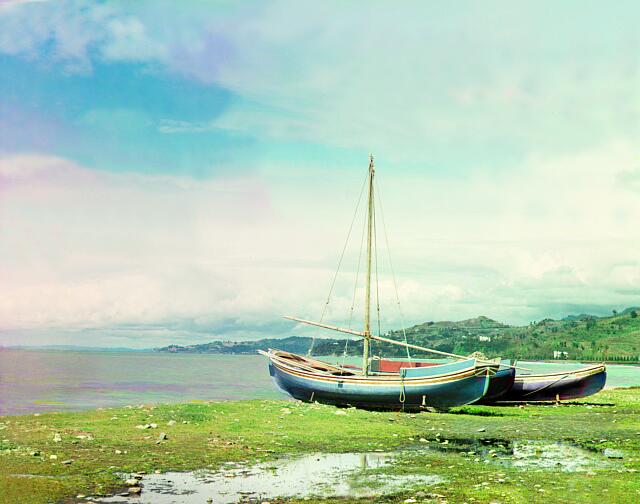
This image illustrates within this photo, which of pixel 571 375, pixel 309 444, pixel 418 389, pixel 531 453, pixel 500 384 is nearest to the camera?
pixel 531 453

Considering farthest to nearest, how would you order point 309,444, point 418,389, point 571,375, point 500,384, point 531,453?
point 571,375
point 500,384
point 418,389
point 309,444
point 531,453

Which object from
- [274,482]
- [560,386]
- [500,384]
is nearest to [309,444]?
[274,482]

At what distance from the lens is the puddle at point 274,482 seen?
42.7 feet

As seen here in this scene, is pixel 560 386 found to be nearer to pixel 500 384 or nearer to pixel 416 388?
pixel 500 384

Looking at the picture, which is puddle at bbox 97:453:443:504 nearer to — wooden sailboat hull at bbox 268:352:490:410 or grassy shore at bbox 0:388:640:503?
grassy shore at bbox 0:388:640:503

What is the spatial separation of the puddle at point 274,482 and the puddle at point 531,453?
127 inches

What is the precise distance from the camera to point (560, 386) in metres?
38.6

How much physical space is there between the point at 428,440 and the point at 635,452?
6188 mm

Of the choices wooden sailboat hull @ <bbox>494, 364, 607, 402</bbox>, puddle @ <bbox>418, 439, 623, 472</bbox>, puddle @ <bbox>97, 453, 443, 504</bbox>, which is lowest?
wooden sailboat hull @ <bbox>494, 364, 607, 402</bbox>

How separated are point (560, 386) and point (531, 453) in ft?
71.5

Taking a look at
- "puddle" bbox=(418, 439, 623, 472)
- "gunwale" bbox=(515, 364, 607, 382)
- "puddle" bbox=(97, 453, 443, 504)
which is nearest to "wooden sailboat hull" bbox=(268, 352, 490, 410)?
"gunwale" bbox=(515, 364, 607, 382)

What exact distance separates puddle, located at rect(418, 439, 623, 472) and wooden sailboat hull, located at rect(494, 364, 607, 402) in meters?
18.6

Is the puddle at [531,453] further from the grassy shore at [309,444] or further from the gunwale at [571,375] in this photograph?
the gunwale at [571,375]

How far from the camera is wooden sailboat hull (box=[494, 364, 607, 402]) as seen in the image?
38.5 metres
